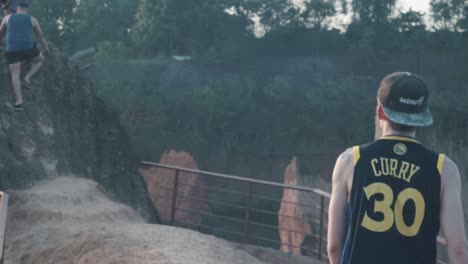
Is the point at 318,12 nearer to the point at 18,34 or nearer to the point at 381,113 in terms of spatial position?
the point at 18,34

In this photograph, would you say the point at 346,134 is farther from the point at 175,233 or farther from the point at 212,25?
the point at 175,233

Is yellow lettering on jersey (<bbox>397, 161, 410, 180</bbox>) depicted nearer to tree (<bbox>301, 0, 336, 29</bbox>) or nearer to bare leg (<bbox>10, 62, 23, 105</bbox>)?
bare leg (<bbox>10, 62, 23, 105</bbox>)

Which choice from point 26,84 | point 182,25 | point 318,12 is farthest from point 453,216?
point 318,12

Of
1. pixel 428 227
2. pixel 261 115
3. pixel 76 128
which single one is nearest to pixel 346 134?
pixel 261 115

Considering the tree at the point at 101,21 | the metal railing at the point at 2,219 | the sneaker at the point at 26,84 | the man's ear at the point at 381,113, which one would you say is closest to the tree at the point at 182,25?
the tree at the point at 101,21

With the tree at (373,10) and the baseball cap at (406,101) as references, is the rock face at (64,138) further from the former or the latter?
the tree at (373,10)

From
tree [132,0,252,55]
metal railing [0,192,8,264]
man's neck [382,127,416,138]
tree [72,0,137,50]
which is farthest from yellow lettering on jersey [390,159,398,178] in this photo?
tree [72,0,137,50]

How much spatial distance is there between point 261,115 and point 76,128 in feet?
81.1

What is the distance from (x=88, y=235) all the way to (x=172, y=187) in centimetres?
1777

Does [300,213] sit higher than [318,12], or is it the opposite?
[318,12]

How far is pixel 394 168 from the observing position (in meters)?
2.78

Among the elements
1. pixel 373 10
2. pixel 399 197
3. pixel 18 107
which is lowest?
pixel 18 107

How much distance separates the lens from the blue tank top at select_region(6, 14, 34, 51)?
944 centimetres

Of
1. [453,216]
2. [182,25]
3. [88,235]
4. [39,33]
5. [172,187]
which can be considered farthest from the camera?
[182,25]
